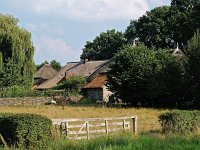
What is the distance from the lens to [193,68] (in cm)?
4544

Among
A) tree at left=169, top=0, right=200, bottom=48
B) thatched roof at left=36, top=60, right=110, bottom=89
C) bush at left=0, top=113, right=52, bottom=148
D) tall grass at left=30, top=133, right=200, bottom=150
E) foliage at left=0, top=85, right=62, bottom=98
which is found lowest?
tall grass at left=30, top=133, right=200, bottom=150

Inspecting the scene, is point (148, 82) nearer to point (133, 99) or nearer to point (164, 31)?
point (133, 99)

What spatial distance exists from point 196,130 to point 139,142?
7.87 metres

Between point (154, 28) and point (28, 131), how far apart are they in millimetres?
75908

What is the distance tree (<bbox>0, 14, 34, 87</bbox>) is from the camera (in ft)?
208

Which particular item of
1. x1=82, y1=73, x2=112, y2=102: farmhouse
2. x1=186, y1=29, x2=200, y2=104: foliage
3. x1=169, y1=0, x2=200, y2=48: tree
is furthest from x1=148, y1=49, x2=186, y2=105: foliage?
x1=82, y1=73, x2=112, y2=102: farmhouse

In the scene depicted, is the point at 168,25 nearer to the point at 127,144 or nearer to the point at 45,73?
the point at 45,73

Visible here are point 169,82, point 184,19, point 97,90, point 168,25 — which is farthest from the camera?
point 168,25

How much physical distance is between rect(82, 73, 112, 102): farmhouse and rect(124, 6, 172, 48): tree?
17648 millimetres

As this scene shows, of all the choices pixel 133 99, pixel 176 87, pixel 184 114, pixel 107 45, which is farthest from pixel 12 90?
pixel 107 45

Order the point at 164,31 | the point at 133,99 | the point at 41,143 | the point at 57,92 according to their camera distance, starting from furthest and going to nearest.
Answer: the point at 164,31 → the point at 57,92 → the point at 133,99 → the point at 41,143

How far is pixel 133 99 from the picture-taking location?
51969 millimetres

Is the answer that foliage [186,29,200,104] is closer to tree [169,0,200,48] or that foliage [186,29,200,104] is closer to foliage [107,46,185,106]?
foliage [107,46,185,106]

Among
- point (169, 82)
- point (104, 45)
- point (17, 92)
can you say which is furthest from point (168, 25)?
point (104, 45)
